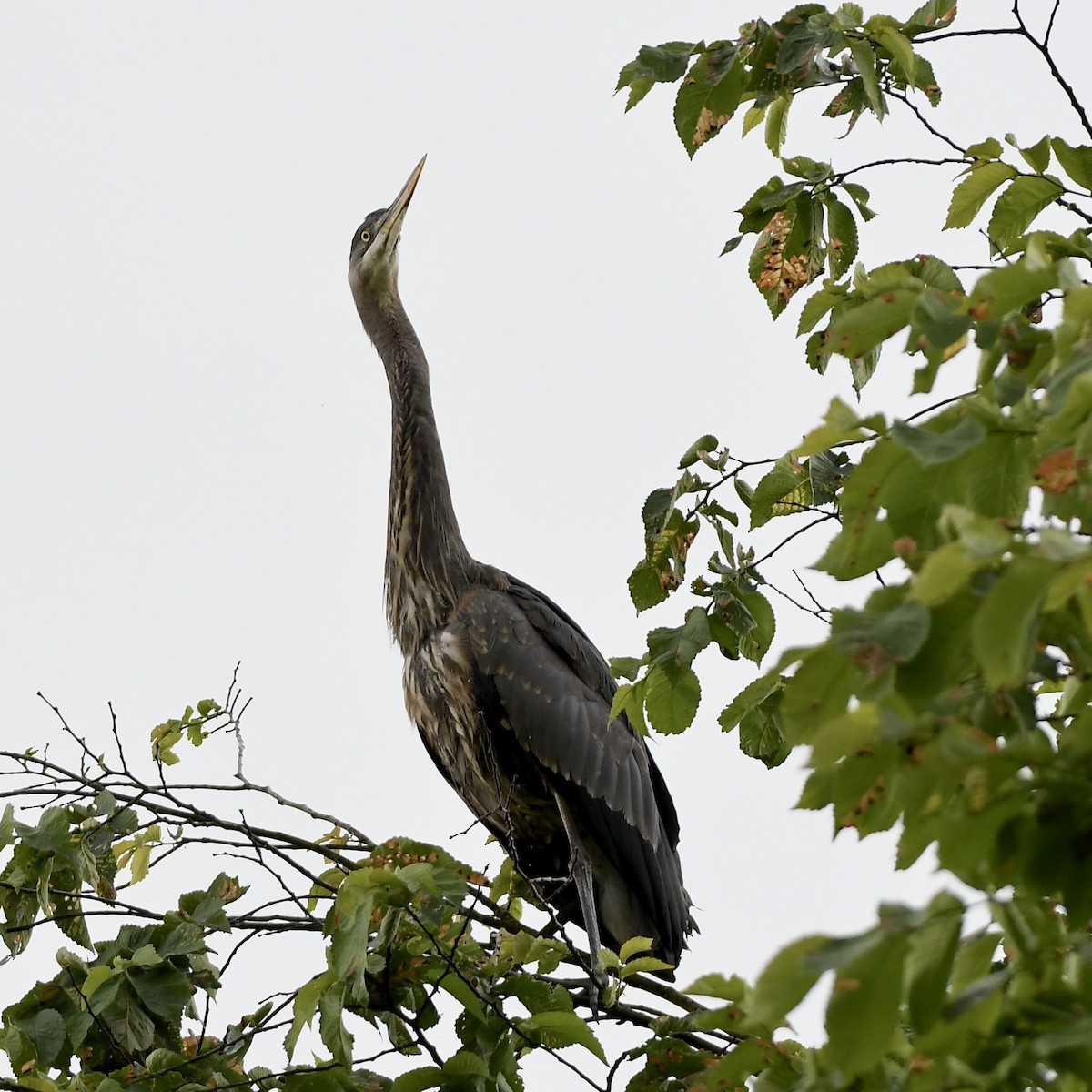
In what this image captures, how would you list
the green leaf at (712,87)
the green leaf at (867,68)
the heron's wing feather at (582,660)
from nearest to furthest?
the green leaf at (867,68) → the green leaf at (712,87) → the heron's wing feather at (582,660)

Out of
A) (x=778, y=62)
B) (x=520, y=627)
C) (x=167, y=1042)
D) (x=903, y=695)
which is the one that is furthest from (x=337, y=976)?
(x=520, y=627)

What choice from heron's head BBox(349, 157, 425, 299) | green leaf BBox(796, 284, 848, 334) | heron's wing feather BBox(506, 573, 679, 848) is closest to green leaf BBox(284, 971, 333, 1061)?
green leaf BBox(796, 284, 848, 334)

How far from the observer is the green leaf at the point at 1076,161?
2334 millimetres

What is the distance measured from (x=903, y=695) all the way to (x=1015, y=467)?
12.0 inches

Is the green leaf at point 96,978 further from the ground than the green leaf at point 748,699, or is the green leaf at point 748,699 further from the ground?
the green leaf at point 748,699

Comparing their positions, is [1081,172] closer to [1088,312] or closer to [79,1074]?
[1088,312]

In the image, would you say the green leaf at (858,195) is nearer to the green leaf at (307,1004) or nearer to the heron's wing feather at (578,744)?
the green leaf at (307,1004)

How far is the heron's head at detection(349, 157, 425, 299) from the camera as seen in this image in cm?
715

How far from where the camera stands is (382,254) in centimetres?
717

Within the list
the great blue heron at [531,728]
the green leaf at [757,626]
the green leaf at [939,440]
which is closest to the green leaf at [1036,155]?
the green leaf at [757,626]

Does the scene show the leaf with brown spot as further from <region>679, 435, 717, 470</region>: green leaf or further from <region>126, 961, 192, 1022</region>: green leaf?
Result: <region>126, 961, 192, 1022</region>: green leaf

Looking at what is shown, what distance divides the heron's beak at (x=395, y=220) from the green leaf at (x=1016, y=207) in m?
5.02

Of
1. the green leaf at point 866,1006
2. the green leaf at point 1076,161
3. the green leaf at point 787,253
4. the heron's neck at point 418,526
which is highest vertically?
the heron's neck at point 418,526

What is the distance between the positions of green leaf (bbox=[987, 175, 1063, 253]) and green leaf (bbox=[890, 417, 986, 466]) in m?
1.28
